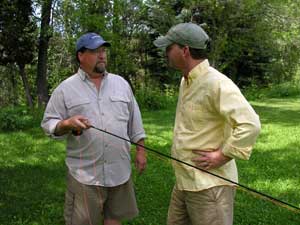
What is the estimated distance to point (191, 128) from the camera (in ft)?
8.38

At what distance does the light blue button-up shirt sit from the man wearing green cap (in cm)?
65

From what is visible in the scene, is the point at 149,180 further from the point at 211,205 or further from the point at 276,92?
the point at 276,92

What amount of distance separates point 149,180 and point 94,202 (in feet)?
8.91

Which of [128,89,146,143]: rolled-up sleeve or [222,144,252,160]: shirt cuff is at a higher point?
[222,144,252,160]: shirt cuff

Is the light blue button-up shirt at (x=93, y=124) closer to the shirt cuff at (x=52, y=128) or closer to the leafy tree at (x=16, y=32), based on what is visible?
the shirt cuff at (x=52, y=128)

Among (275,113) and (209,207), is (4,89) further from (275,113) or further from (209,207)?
(209,207)

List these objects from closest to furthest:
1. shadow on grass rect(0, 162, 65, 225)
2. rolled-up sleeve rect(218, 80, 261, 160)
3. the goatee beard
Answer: rolled-up sleeve rect(218, 80, 261, 160), the goatee beard, shadow on grass rect(0, 162, 65, 225)

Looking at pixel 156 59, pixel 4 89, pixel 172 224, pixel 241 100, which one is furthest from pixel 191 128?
pixel 4 89

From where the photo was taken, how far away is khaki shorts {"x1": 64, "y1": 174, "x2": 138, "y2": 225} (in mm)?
3121

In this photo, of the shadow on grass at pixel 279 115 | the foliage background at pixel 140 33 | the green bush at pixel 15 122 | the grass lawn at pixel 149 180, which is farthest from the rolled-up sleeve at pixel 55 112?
the foliage background at pixel 140 33

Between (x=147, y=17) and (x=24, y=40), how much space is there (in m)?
4.64

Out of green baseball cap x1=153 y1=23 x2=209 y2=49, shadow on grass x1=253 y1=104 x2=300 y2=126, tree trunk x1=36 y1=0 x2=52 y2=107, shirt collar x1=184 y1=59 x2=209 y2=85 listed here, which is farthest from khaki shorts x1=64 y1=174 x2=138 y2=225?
tree trunk x1=36 y1=0 x2=52 y2=107

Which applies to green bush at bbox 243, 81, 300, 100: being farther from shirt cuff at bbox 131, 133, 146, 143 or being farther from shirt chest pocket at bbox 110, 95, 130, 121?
shirt chest pocket at bbox 110, 95, 130, 121

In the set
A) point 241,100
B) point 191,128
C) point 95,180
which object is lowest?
point 95,180
